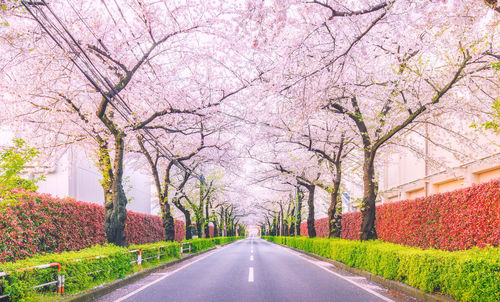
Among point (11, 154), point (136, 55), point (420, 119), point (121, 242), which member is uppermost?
point (136, 55)

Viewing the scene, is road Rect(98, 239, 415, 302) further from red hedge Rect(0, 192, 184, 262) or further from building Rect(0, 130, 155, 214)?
building Rect(0, 130, 155, 214)

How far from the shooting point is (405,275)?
819 cm

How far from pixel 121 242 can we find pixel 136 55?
19.8 ft

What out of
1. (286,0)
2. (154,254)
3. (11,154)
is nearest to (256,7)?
(286,0)

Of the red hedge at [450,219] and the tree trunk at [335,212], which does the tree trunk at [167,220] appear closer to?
the tree trunk at [335,212]

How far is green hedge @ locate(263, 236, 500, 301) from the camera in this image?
5.26m

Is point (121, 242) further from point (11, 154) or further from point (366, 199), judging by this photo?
point (366, 199)

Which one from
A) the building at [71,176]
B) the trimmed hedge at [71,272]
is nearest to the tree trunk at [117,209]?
the trimmed hedge at [71,272]

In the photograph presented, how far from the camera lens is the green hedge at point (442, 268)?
526 centimetres

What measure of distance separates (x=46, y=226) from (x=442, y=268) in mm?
10080

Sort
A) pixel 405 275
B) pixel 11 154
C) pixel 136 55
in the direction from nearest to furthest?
1. pixel 11 154
2. pixel 405 275
3. pixel 136 55

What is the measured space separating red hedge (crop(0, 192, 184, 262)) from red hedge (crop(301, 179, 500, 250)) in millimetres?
10874

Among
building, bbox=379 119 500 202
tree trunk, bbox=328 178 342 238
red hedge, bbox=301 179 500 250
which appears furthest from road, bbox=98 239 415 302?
tree trunk, bbox=328 178 342 238

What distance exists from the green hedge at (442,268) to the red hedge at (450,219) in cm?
221
